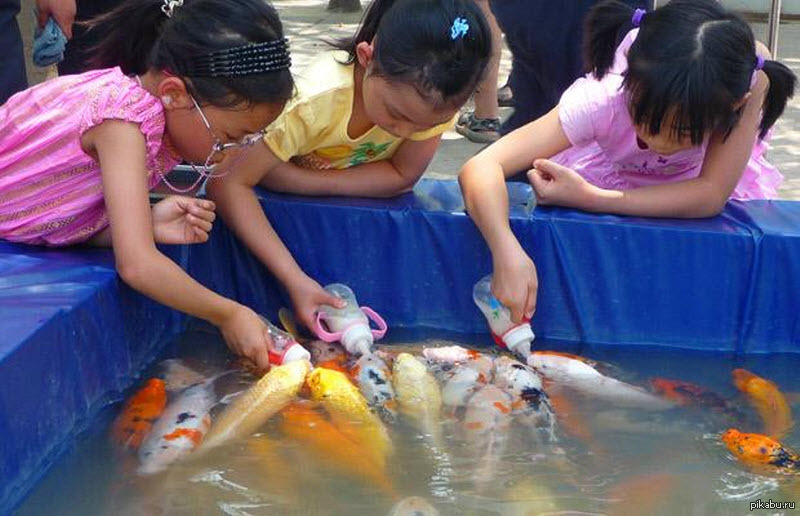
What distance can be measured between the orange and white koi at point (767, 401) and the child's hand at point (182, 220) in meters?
1.33

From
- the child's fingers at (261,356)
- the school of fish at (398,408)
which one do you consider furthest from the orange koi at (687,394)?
the child's fingers at (261,356)

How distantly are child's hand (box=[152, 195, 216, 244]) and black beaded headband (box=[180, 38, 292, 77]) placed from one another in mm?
303

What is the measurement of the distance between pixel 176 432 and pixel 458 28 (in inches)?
42.5

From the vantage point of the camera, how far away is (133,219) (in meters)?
2.39

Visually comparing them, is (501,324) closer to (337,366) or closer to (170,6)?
(337,366)

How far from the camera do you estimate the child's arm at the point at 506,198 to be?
271 centimetres

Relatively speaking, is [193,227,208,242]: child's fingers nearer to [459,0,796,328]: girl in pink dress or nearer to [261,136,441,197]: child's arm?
[261,136,441,197]: child's arm

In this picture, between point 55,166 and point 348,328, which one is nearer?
point 55,166

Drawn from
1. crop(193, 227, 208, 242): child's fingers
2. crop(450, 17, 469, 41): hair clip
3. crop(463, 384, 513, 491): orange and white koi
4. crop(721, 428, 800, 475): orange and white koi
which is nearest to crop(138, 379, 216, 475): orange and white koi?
crop(193, 227, 208, 242): child's fingers

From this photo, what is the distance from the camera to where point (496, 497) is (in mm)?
2199

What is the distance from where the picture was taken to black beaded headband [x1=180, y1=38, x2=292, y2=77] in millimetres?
2393

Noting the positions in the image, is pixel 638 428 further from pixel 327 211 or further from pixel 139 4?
pixel 139 4

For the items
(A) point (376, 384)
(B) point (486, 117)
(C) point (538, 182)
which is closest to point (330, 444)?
(A) point (376, 384)

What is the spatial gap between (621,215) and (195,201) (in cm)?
111
